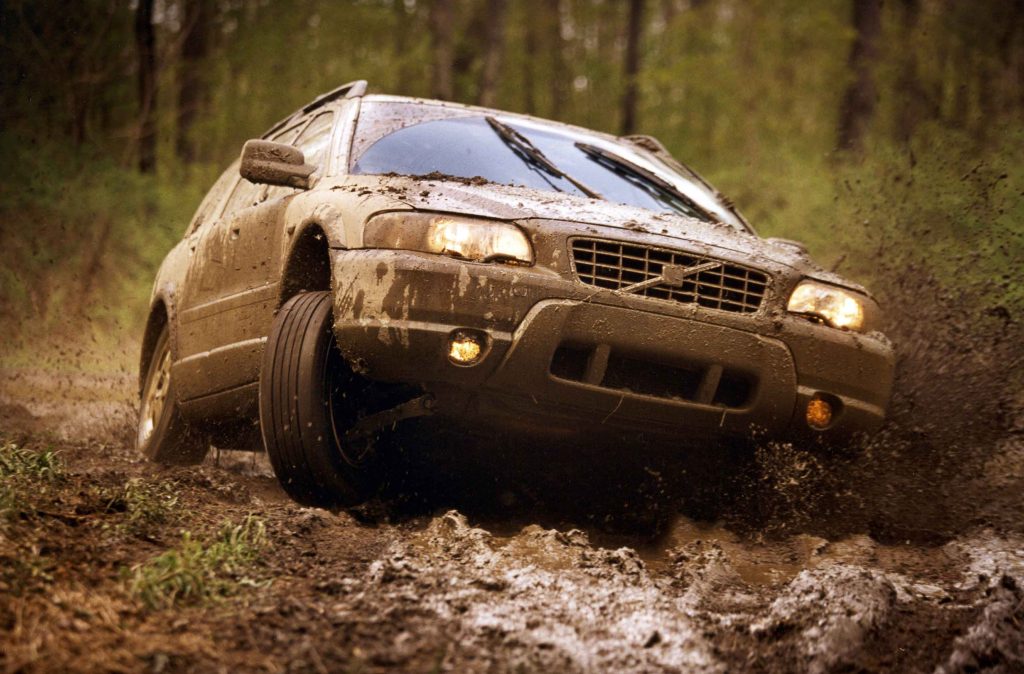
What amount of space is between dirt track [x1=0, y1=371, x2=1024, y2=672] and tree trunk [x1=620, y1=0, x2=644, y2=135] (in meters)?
21.1

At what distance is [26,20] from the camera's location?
49.0ft

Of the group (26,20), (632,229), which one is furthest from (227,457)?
(26,20)

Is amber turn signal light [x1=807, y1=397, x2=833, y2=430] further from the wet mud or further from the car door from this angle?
the car door

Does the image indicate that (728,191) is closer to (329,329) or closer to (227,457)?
(227,457)

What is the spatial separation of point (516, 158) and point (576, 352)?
125 centimetres

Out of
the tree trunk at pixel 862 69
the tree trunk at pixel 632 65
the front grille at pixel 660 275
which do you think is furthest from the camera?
the tree trunk at pixel 632 65

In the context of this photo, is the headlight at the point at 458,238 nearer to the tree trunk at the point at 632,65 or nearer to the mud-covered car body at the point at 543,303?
the mud-covered car body at the point at 543,303

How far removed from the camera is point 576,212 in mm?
4102

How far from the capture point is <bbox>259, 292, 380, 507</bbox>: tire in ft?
12.9

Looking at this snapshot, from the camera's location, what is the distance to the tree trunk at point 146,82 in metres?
17.0

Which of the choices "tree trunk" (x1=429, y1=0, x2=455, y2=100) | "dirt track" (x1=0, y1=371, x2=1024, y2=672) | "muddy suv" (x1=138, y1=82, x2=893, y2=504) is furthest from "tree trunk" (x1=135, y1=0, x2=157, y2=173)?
"dirt track" (x1=0, y1=371, x2=1024, y2=672)

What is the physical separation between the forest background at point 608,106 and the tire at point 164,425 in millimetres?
2765

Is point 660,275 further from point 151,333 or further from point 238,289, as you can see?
point 151,333

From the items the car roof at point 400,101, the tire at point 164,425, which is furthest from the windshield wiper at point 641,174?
the tire at point 164,425
